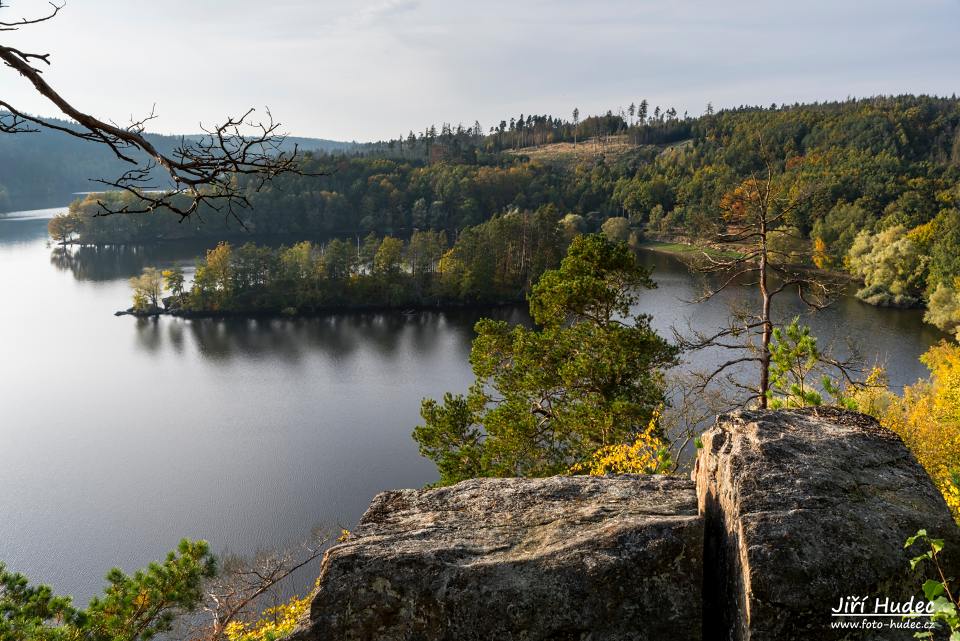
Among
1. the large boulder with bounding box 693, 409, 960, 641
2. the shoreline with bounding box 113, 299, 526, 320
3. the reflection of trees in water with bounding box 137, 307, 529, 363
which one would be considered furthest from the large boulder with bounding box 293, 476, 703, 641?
the shoreline with bounding box 113, 299, 526, 320

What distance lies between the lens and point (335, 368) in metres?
44.7

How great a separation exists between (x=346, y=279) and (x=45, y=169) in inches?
6090

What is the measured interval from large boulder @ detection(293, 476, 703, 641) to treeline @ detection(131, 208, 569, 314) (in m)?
56.5

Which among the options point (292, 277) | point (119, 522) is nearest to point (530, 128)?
point (292, 277)

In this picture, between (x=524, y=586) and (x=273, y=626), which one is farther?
(x=273, y=626)

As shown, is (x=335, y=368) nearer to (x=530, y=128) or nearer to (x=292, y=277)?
(x=292, y=277)

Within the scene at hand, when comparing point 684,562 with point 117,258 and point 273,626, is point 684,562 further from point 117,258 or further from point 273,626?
point 117,258

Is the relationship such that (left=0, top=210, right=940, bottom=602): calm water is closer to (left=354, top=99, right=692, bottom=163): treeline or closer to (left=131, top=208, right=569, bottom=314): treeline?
(left=131, top=208, right=569, bottom=314): treeline

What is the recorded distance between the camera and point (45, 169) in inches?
6934

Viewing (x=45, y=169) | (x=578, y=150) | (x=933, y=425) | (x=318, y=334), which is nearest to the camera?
(x=933, y=425)

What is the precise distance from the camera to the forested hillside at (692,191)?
213 feet

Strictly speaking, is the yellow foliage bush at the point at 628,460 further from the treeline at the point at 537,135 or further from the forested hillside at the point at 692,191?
the treeline at the point at 537,135

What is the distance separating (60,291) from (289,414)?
1732 inches

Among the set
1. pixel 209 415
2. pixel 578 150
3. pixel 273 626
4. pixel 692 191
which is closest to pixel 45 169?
pixel 578 150
